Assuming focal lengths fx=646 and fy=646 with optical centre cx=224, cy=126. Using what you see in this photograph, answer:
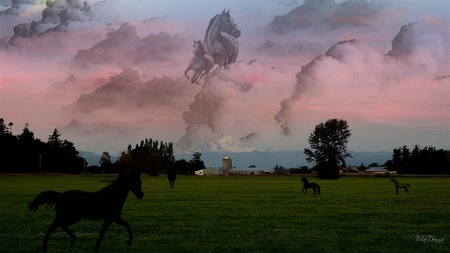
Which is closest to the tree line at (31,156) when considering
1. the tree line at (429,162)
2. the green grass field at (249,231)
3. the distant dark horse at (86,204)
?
the tree line at (429,162)

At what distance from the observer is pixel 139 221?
2705 cm

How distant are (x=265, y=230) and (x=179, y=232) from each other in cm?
318

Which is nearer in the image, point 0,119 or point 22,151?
point 22,151

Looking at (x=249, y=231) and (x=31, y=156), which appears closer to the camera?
(x=249, y=231)

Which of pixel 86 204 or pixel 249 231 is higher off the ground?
pixel 86 204

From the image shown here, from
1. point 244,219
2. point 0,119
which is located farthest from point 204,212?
point 0,119

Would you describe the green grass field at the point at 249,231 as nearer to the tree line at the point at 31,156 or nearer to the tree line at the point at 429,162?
the tree line at the point at 31,156

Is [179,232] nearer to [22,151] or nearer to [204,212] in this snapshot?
[204,212]

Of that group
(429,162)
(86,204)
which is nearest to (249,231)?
(86,204)

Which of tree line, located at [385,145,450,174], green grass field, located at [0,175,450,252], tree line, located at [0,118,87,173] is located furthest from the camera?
tree line, located at [385,145,450,174]

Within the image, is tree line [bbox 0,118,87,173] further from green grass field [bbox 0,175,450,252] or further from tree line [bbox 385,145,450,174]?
green grass field [bbox 0,175,450,252]

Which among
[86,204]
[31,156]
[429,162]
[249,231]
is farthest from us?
[429,162]

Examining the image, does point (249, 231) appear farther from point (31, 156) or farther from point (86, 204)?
point (31, 156)

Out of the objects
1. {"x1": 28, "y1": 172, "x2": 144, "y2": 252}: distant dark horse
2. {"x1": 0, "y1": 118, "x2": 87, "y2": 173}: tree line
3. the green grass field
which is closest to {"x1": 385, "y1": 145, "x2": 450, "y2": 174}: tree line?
{"x1": 0, "y1": 118, "x2": 87, "y2": 173}: tree line
